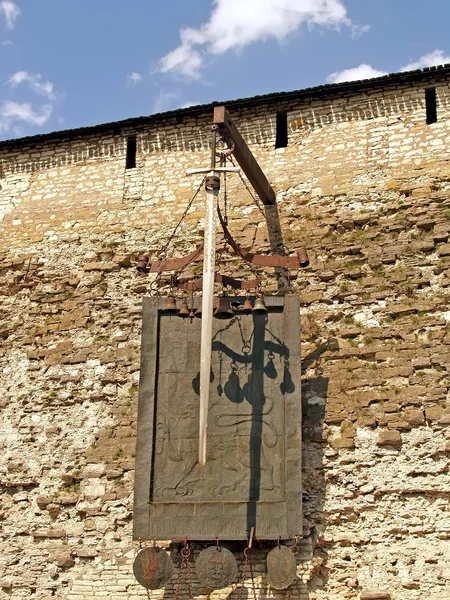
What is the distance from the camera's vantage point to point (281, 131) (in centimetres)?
913

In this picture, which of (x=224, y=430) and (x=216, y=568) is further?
(x=224, y=430)

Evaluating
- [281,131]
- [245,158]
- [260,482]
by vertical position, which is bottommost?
[260,482]

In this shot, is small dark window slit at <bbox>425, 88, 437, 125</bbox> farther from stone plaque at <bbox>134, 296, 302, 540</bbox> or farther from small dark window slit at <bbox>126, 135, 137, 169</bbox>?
small dark window slit at <bbox>126, 135, 137, 169</bbox>

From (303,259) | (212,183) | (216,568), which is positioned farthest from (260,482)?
(212,183)

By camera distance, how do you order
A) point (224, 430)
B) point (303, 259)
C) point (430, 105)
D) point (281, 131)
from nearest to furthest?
point (224, 430), point (303, 259), point (430, 105), point (281, 131)

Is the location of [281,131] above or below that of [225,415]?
above

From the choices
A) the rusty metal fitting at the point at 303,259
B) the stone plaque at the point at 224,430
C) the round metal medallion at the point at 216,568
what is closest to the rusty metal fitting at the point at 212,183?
the rusty metal fitting at the point at 303,259

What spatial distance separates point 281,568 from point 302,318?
2.31 meters

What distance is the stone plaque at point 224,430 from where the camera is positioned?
6906 mm

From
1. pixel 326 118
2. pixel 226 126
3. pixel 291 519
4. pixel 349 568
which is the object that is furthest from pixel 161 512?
pixel 326 118

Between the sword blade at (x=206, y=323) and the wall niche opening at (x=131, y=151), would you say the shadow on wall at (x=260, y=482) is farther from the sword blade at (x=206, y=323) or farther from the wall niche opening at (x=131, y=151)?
the wall niche opening at (x=131, y=151)

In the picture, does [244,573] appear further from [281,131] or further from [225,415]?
[281,131]

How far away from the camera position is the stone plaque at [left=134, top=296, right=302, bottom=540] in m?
6.91

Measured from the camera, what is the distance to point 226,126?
7398 mm
